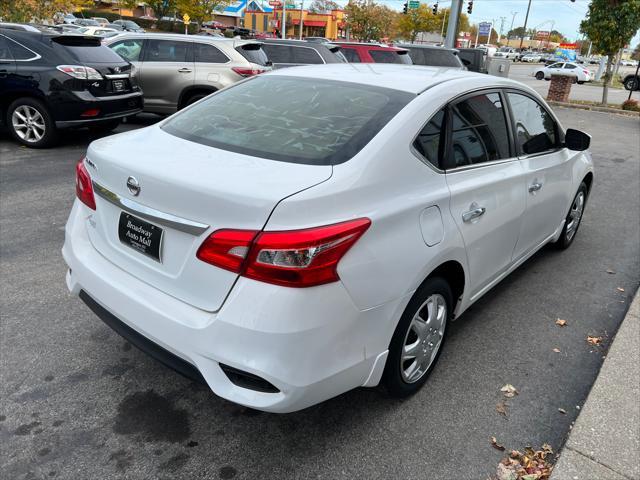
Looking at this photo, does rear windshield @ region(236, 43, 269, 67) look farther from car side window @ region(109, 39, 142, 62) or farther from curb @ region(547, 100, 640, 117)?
curb @ region(547, 100, 640, 117)

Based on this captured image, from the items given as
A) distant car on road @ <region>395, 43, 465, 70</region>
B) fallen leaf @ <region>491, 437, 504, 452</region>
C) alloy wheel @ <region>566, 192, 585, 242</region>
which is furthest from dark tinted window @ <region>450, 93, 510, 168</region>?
distant car on road @ <region>395, 43, 465, 70</region>

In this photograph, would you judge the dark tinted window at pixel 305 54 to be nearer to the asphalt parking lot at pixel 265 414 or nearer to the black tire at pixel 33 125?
the black tire at pixel 33 125

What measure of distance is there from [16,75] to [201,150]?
652 centimetres

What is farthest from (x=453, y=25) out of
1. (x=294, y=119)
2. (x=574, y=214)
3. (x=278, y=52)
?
(x=294, y=119)

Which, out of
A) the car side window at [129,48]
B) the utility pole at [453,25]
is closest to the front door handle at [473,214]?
the car side window at [129,48]

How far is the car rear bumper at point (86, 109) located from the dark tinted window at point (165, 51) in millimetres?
1811

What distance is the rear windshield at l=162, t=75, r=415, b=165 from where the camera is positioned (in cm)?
247

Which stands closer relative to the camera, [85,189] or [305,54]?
[85,189]

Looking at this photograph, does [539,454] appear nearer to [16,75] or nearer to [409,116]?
Result: [409,116]

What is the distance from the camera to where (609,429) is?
2.69 metres

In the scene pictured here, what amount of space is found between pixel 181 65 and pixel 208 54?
21.0 inches

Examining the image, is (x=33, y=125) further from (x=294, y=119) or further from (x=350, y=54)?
(x=350, y=54)

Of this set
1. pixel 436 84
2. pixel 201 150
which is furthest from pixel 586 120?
pixel 201 150

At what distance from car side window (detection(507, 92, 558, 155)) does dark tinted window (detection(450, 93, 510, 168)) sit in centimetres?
24
